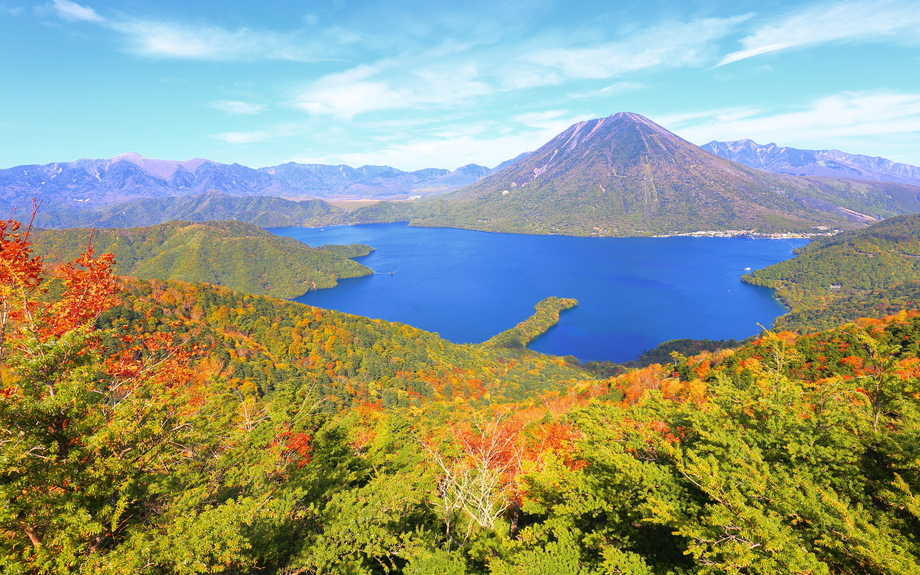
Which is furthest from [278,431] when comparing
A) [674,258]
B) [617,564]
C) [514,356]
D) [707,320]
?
[674,258]

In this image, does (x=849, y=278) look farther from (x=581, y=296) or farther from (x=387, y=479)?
(x=387, y=479)

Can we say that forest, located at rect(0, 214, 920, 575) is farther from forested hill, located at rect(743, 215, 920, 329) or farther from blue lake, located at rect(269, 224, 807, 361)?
forested hill, located at rect(743, 215, 920, 329)

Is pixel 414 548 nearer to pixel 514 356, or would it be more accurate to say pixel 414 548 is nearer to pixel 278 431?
pixel 278 431

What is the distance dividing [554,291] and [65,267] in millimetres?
127036

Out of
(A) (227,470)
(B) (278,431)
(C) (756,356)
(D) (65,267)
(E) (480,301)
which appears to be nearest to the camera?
(D) (65,267)

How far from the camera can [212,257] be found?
454 feet

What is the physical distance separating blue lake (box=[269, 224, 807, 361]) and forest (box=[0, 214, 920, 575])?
238ft

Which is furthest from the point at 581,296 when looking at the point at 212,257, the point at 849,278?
the point at 212,257

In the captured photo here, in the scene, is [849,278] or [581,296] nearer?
[581,296]

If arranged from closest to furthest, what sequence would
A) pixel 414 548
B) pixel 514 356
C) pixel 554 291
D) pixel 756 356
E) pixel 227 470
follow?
pixel 414 548 → pixel 227 470 → pixel 756 356 → pixel 514 356 → pixel 554 291

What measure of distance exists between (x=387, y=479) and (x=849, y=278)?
17887cm

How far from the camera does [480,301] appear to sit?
118 meters

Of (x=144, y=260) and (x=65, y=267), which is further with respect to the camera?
(x=144, y=260)

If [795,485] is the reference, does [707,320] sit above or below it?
below
